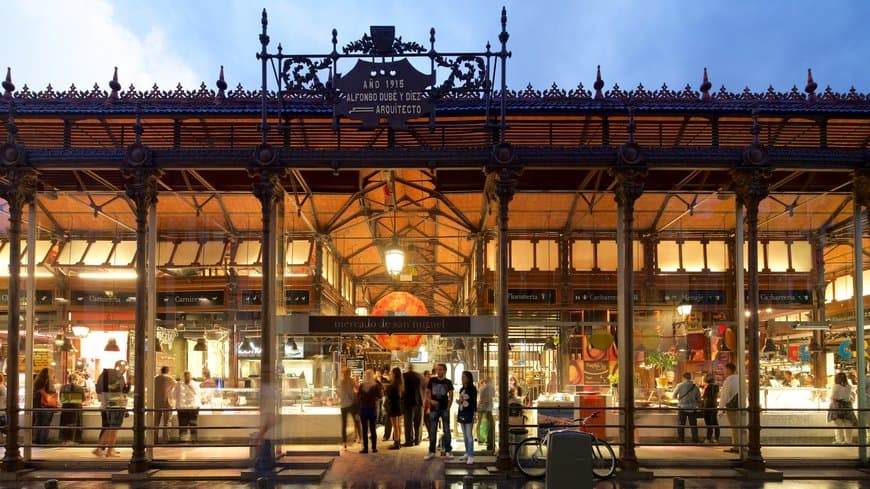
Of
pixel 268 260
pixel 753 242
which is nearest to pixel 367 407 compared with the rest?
pixel 268 260

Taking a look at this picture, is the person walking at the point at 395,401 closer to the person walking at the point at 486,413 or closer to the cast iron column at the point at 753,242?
the person walking at the point at 486,413

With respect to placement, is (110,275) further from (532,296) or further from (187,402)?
(532,296)

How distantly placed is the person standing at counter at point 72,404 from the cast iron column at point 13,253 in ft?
6.00

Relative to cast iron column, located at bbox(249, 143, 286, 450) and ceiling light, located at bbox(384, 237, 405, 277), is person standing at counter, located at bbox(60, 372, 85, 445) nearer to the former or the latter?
cast iron column, located at bbox(249, 143, 286, 450)

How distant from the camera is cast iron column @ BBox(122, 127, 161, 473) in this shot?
614 inches

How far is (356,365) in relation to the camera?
20672 millimetres

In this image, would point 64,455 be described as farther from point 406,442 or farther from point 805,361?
point 805,361

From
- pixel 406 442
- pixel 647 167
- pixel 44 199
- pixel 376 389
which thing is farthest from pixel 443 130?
pixel 44 199

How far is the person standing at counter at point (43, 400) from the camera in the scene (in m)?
17.3

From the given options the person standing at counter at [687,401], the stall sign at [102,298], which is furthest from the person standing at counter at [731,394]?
the stall sign at [102,298]

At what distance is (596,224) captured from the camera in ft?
62.9

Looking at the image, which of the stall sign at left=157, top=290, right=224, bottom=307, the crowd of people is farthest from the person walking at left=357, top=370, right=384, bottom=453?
the stall sign at left=157, top=290, right=224, bottom=307

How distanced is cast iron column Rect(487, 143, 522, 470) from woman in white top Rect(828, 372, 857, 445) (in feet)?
21.1

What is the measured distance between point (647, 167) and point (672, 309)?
4081 mm
